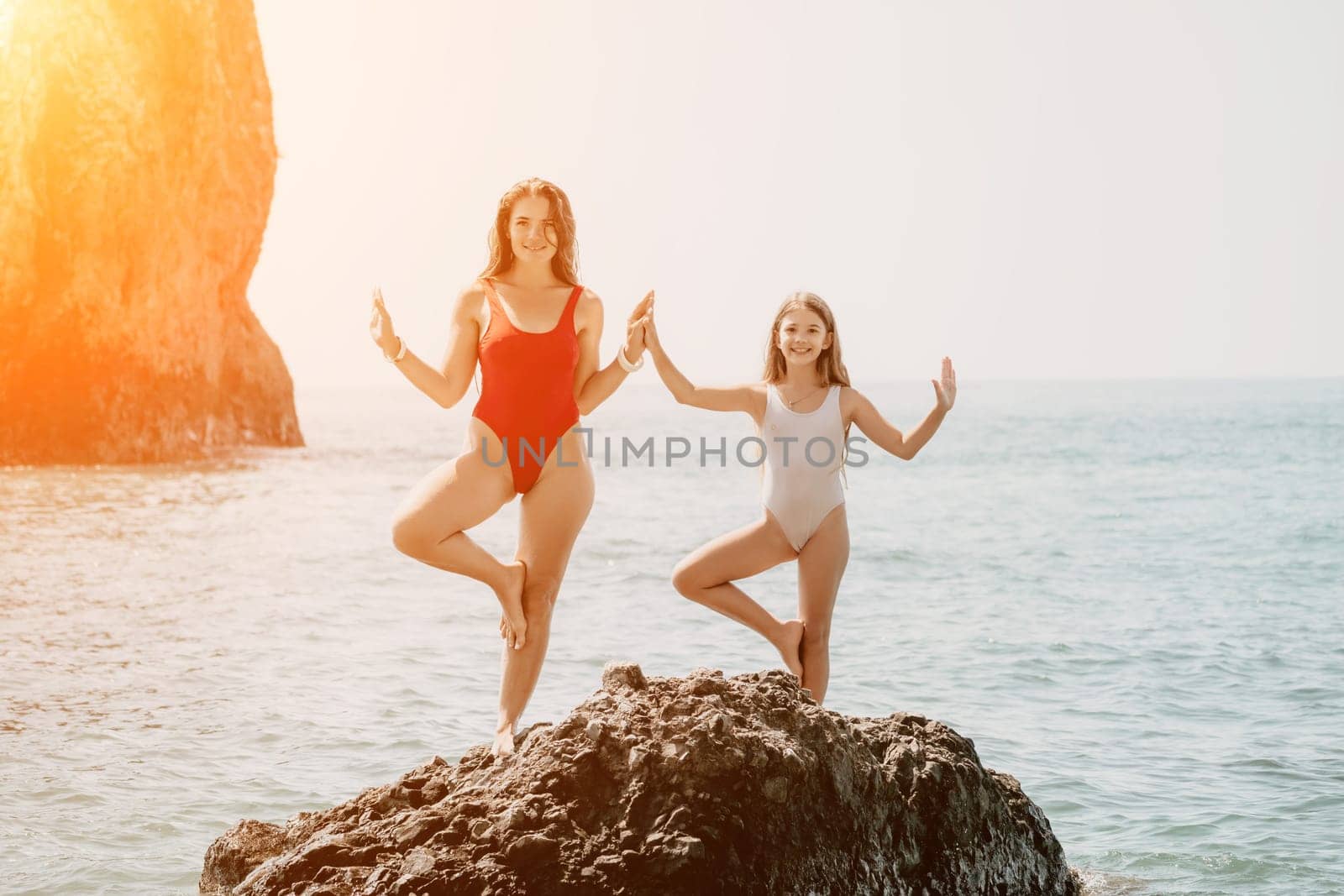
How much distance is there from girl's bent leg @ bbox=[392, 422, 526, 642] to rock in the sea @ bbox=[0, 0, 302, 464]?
90.9 feet

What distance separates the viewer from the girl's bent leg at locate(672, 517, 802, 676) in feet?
18.5

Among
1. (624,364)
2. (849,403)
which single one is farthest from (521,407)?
(849,403)

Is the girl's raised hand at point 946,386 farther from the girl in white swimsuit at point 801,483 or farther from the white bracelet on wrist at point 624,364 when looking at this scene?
the white bracelet on wrist at point 624,364

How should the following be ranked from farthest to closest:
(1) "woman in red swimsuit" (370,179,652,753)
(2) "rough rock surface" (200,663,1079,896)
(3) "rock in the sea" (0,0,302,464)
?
(3) "rock in the sea" (0,0,302,464) < (1) "woman in red swimsuit" (370,179,652,753) < (2) "rough rock surface" (200,663,1079,896)

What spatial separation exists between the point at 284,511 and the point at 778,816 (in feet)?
64.2

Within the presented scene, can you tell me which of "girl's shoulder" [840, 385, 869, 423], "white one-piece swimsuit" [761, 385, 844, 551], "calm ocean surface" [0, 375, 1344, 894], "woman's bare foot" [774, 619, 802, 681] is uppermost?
"girl's shoulder" [840, 385, 869, 423]

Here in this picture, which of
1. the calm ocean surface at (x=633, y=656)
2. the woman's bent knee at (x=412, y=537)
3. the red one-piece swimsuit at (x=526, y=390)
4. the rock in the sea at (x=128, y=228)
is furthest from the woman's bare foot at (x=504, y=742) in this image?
the rock in the sea at (x=128, y=228)

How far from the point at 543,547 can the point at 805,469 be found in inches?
48.6

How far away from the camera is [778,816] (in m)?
4.39

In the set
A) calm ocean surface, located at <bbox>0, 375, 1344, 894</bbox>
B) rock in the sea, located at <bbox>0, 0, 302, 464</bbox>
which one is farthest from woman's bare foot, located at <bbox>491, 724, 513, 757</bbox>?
rock in the sea, located at <bbox>0, 0, 302, 464</bbox>

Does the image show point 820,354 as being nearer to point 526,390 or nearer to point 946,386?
point 946,386

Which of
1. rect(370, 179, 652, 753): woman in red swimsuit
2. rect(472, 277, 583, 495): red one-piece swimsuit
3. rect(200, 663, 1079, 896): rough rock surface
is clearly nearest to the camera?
rect(200, 663, 1079, 896): rough rock surface

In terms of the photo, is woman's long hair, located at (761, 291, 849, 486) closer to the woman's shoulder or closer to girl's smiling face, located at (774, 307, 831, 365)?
girl's smiling face, located at (774, 307, 831, 365)

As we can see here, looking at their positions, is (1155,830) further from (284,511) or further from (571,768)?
(284,511)
